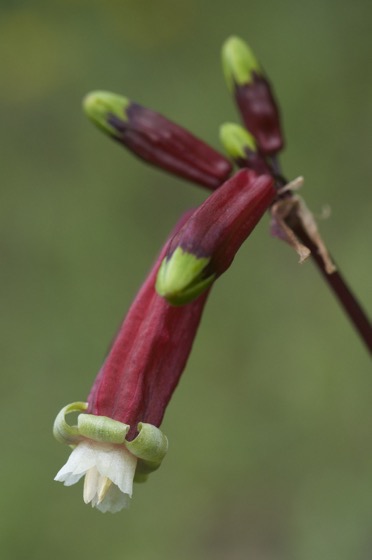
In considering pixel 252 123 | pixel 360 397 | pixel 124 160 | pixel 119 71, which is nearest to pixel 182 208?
pixel 124 160

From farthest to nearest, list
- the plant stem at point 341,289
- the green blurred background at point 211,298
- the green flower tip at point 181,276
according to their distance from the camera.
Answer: the green blurred background at point 211,298, the plant stem at point 341,289, the green flower tip at point 181,276

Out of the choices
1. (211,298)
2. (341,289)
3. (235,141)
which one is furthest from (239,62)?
(211,298)

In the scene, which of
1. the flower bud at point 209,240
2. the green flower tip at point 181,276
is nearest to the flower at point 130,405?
the flower bud at point 209,240

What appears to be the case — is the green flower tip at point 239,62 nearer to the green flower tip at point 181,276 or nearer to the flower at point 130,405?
the flower at point 130,405

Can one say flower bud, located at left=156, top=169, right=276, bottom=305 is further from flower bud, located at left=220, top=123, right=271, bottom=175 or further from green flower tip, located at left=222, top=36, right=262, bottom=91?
green flower tip, located at left=222, top=36, right=262, bottom=91

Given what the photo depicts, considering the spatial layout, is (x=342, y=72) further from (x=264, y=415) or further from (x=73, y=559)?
(x=73, y=559)

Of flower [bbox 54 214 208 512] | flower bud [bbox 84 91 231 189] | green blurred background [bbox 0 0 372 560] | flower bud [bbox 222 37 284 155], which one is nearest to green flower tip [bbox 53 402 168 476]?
flower [bbox 54 214 208 512]
